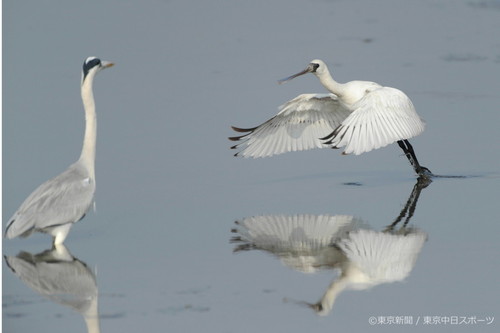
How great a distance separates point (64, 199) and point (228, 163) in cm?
333

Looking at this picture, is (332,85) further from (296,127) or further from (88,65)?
(88,65)

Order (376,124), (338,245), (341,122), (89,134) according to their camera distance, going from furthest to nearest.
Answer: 1. (341,122)
2. (376,124)
3. (89,134)
4. (338,245)

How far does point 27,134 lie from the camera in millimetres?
12516

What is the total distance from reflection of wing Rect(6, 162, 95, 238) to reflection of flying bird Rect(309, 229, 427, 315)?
2121 millimetres

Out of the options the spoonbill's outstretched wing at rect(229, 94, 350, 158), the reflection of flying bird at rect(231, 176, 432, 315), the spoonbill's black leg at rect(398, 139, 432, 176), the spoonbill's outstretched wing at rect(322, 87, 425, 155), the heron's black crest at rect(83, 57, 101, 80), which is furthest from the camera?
the spoonbill's outstretched wing at rect(229, 94, 350, 158)

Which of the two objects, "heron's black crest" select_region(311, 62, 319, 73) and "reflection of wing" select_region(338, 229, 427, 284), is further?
"heron's black crest" select_region(311, 62, 319, 73)

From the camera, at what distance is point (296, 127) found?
12.2m

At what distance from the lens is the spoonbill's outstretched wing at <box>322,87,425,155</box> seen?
10.7 m

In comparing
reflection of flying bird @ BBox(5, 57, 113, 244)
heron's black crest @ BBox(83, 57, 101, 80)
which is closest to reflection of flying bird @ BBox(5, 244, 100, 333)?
reflection of flying bird @ BBox(5, 57, 113, 244)

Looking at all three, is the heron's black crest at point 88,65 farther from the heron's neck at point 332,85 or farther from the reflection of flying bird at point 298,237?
the heron's neck at point 332,85

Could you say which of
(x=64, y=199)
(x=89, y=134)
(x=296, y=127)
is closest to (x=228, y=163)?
(x=296, y=127)

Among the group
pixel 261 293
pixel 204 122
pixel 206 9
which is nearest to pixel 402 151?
pixel 204 122

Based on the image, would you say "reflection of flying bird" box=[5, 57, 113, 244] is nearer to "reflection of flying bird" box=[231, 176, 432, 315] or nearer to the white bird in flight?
"reflection of flying bird" box=[231, 176, 432, 315]

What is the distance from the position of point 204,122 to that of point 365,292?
18.9 ft
